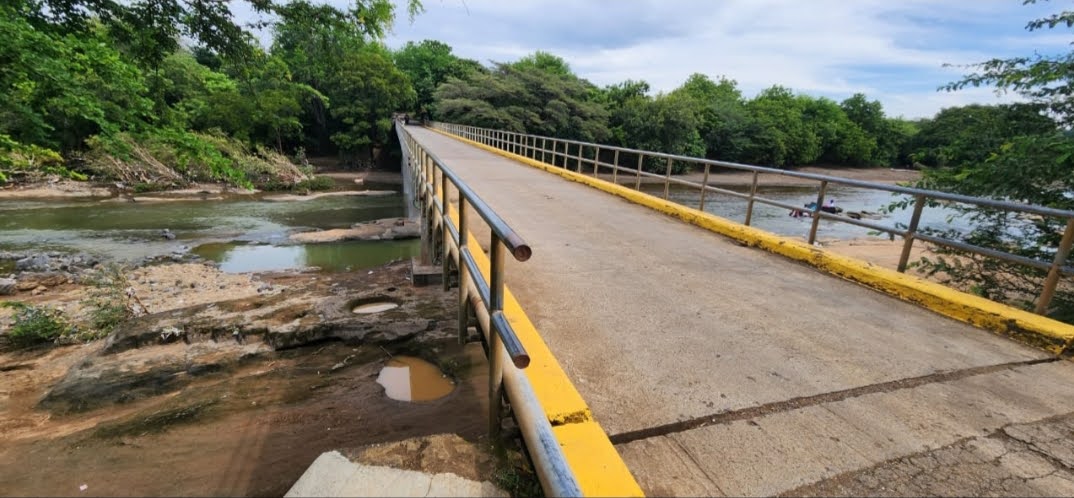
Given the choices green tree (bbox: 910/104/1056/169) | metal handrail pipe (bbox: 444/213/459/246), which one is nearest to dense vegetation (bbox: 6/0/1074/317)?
green tree (bbox: 910/104/1056/169)

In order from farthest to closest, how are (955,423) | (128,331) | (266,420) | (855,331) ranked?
(128,331) → (266,420) → (855,331) → (955,423)

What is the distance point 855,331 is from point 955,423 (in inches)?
43.6

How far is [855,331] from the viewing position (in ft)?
11.7

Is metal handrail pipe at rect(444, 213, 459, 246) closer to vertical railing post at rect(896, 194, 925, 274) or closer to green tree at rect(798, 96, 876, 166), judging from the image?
vertical railing post at rect(896, 194, 925, 274)

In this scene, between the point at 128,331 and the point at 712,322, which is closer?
the point at 712,322

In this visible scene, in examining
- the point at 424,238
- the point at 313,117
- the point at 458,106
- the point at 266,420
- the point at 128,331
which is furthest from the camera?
the point at 313,117

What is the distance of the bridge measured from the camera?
2.14m

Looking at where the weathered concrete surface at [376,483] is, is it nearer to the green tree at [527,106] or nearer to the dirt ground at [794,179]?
the green tree at [527,106]

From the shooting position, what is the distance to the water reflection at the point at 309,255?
14.1 metres

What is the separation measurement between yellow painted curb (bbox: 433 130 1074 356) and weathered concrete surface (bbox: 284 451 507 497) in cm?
378

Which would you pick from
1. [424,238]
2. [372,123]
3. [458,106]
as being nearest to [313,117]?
[372,123]

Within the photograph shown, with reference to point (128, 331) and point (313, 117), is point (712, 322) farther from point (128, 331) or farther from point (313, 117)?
point (313, 117)

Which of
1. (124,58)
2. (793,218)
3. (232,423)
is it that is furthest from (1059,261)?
(793,218)

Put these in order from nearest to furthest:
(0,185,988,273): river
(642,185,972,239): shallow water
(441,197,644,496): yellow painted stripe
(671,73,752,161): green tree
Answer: (441,197,644,496): yellow painted stripe → (0,185,988,273): river → (642,185,972,239): shallow water → (671,73,752,161): green tree
